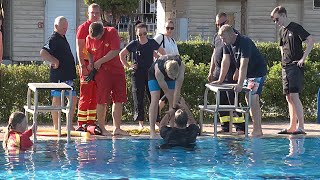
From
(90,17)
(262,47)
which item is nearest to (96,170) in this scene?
(90,17)

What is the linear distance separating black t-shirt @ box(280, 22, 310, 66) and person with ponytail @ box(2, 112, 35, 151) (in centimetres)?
409

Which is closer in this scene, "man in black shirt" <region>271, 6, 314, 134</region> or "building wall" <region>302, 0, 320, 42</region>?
"man in black shirt" <region>271, 6, 314, 134</region>

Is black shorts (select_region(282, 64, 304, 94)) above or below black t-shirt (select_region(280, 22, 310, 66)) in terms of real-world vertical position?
below

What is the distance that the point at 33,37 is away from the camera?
30.7m

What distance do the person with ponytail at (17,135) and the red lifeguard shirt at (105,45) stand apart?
6.53 ft

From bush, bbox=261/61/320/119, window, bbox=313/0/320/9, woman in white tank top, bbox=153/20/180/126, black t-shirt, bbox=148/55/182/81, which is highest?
window, bbox=313/0/320/9

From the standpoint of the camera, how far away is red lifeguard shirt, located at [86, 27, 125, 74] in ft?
36.5

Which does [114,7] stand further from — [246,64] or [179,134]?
[179,134]

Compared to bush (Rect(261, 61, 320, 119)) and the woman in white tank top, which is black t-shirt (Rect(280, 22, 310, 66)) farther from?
bush (Rect(261, 61, 320, 119))

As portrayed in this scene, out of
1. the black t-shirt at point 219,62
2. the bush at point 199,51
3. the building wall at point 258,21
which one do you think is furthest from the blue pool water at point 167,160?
the building wall at point 258,21

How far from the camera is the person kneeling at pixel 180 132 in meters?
9.97

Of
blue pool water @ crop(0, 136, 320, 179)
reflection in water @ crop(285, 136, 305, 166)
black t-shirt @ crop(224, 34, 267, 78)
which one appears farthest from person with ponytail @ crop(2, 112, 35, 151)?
black t-shirt @ crop(224, 34, 267, 78)

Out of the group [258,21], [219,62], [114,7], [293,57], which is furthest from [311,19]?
[293,57]

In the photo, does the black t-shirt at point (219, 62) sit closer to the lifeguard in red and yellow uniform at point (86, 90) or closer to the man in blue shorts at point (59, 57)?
the lifeguard in red and yellow uniform at point (86, 90)
